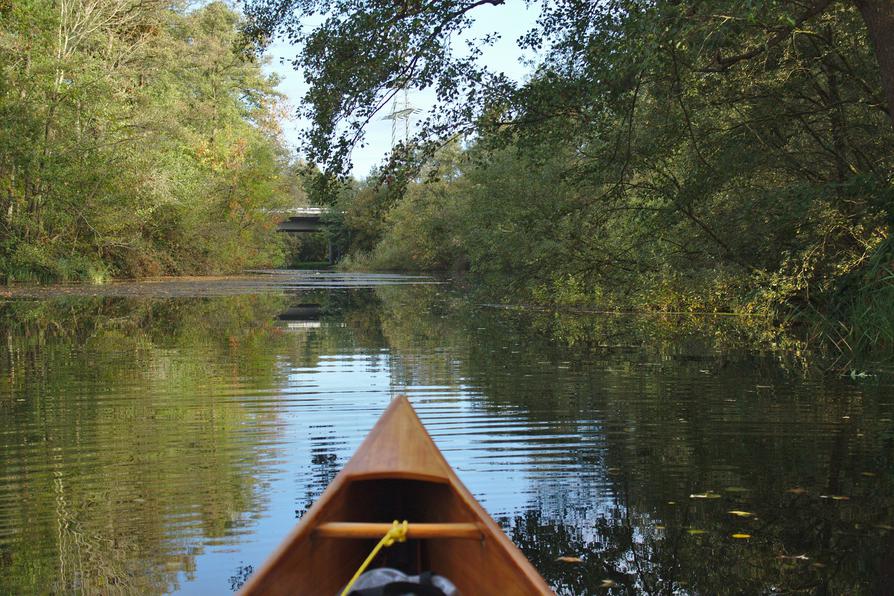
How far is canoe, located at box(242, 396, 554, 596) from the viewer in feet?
10.7

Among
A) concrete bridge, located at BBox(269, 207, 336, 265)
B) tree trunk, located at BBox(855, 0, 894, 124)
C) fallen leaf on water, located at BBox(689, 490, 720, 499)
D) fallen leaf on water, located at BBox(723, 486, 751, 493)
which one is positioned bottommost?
fallen leaf on water, located at BBox(689, 490, 720, 499)

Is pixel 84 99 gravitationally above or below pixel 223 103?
below

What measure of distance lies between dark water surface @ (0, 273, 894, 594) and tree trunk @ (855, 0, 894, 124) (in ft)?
10.1

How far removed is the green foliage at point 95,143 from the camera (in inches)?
1109

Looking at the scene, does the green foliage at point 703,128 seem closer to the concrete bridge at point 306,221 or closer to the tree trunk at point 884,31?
the tree trunk at point 884,31

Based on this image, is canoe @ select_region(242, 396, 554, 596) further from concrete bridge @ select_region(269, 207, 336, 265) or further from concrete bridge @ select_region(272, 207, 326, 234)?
concrete bridge @ select_region(272, 207, 326, 234)

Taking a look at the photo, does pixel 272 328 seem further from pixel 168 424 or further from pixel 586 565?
pixel 586 565

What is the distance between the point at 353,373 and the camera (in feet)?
39.6

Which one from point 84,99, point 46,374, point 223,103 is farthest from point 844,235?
point 223,103

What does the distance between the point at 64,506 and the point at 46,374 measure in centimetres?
635

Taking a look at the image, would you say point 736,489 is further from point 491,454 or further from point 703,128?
point 703,128

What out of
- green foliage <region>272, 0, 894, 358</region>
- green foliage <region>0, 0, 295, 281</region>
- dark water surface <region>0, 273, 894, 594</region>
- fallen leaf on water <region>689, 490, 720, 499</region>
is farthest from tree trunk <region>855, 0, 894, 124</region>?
green foliage <region>0, 0, 295, 281</region>

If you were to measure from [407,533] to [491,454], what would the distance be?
3.92 metres

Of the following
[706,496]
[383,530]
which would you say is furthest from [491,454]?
[383,530]
